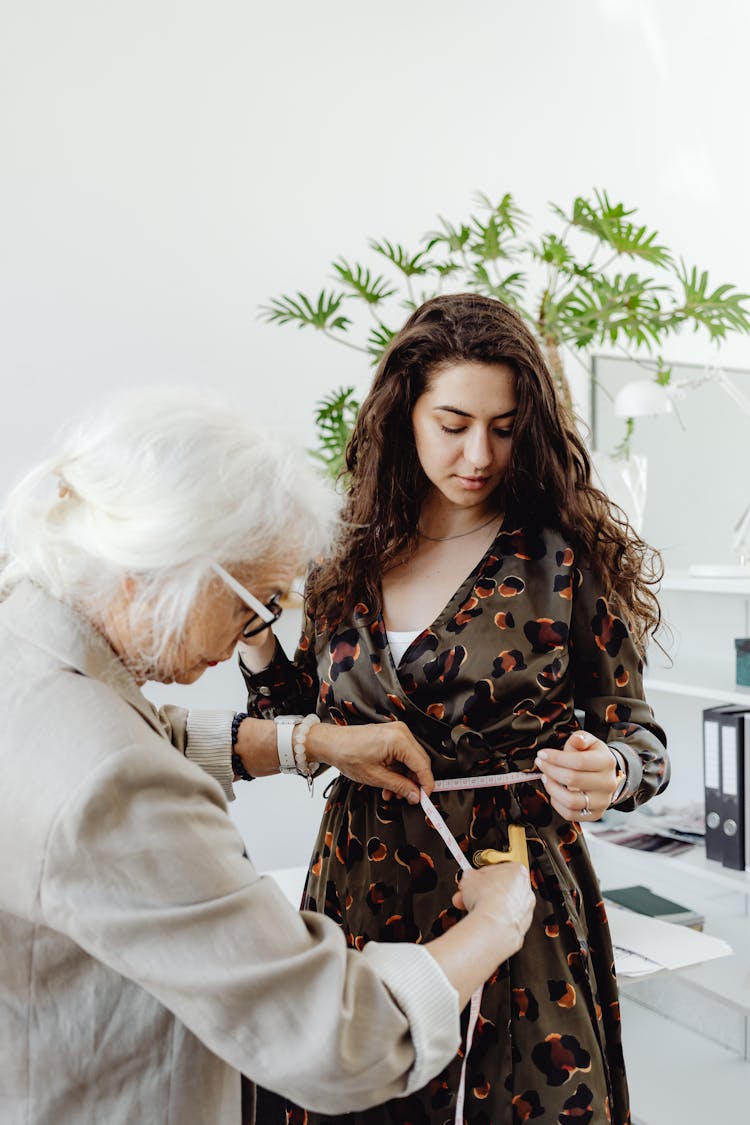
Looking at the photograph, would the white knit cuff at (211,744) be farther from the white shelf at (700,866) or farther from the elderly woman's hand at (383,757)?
the white shelf at (700,866)

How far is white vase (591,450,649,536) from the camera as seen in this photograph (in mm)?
2789

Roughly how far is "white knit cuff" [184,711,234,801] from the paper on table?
0.85m

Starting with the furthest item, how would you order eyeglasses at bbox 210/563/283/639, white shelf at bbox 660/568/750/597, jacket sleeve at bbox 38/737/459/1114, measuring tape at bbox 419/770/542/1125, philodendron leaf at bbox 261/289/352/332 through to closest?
philodendron leaf at bbox 261/289/352/332, white shelf at bbox 660/568/750/597, measuring tape at bbox 419/770/542/1125, eyeglasses at bbox 210/563/283/639, jacket sleeve at bbox 38/737/459/1114

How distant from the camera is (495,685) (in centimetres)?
141

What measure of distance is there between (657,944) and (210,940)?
1.42 m

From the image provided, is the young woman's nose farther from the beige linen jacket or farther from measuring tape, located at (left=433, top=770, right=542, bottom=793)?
the beige linen jacket

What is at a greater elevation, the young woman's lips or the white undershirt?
the young woman's lips

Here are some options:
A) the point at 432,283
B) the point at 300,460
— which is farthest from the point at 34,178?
the point at 300,460

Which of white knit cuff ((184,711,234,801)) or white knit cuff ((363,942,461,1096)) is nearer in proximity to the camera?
white knit cuff ((363,942,461,1096))

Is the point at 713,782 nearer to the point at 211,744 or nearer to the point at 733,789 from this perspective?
the point at 733,789

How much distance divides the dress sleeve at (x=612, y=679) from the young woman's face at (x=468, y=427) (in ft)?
0.65


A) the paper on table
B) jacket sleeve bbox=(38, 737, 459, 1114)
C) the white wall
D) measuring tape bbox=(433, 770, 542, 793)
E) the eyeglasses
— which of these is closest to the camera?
jacket sleeve bbox=(38, 737, 459, 1114)

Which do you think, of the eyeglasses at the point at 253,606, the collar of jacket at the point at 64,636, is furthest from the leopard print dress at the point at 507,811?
the collar of jacket at the point at 64,636

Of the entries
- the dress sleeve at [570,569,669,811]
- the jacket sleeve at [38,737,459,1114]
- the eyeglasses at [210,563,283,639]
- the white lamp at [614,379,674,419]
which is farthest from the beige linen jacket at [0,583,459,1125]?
the white lamp at [614,379,674,419]
